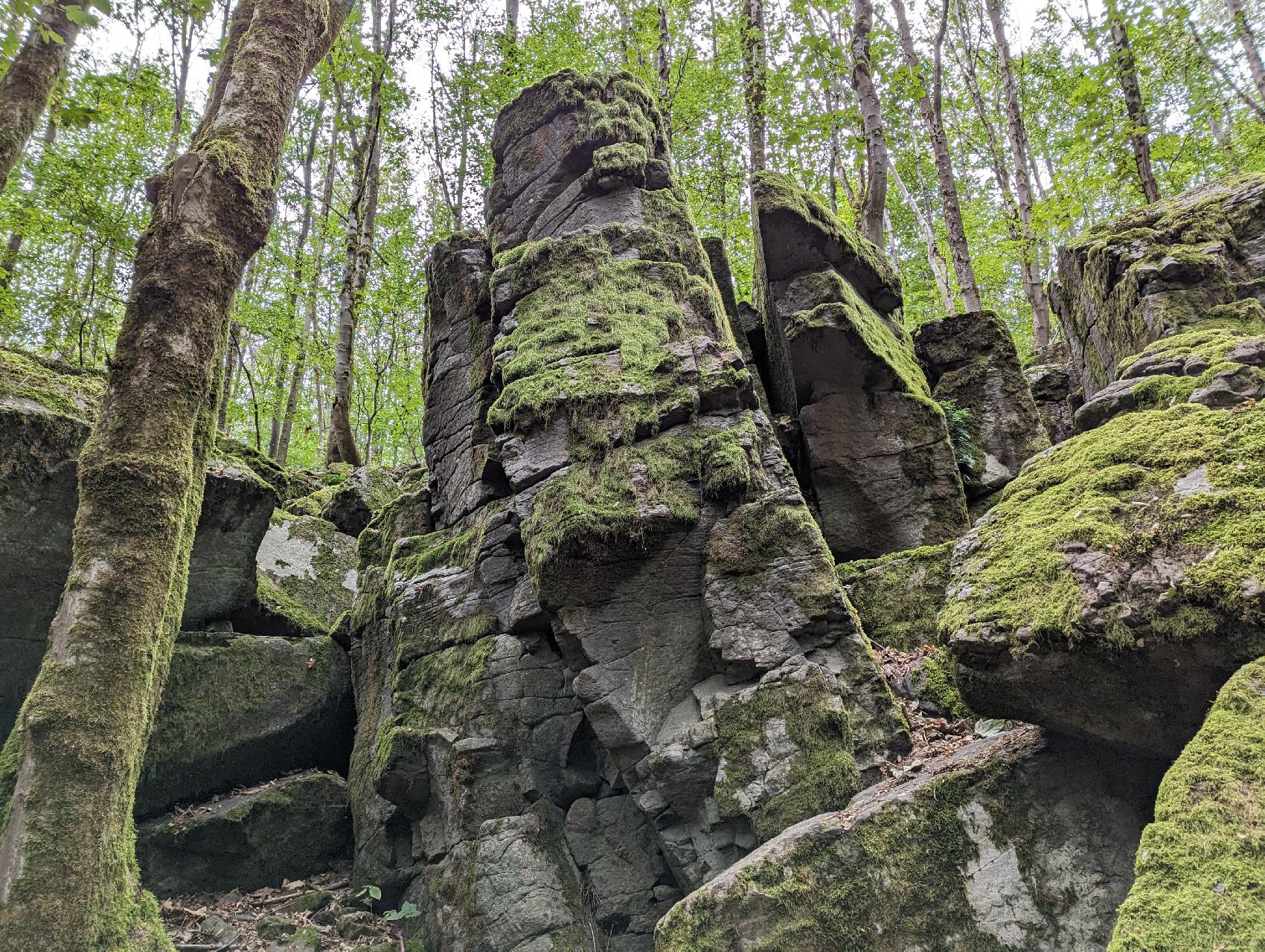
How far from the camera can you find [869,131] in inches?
598

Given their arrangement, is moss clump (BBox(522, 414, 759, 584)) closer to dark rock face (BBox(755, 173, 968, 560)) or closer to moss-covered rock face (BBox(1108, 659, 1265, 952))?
dark rock face (BBox(755, 173, 968, 560))

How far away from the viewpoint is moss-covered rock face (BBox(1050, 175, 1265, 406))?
27.0ft

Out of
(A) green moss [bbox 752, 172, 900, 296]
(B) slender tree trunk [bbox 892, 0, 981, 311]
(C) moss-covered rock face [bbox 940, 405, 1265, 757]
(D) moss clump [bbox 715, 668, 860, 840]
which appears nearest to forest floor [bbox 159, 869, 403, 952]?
(D) moss clump [bbox 715, 668, 860, 840]

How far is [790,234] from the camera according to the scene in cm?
1114

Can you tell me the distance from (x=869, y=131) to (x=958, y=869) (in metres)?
14.7

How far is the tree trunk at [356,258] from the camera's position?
17766 millimetres

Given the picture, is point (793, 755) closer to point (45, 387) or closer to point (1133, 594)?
point (1133, 594)

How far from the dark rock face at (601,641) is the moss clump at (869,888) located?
1001 millimetres

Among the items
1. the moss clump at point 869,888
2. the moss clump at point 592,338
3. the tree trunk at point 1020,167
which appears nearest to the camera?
the moss clump at point 869,888

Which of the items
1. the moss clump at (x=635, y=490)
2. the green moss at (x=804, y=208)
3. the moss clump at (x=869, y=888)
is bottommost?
the moss clump at (x=869, y=888)

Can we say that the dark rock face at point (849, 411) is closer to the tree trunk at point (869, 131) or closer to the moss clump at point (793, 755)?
the moss clump at point (793, 755)

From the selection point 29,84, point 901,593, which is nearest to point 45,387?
point 29,84

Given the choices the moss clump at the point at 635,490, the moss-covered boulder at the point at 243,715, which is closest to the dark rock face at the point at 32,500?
the moss-covered boulder at the point at 243,715

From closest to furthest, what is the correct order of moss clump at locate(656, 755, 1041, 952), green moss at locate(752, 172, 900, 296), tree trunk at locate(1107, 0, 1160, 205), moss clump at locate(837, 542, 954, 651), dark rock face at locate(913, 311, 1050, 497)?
moss clump at locate(656, 755, 1041, 952)
moss clump at locate(837, 542, 954, 651)
dark rock face at locate(913, 311, 1050, 497)
green moss at locate(752, 172, 900, 296)
tree trunk at locate(1107, 0, 1160, 205)
